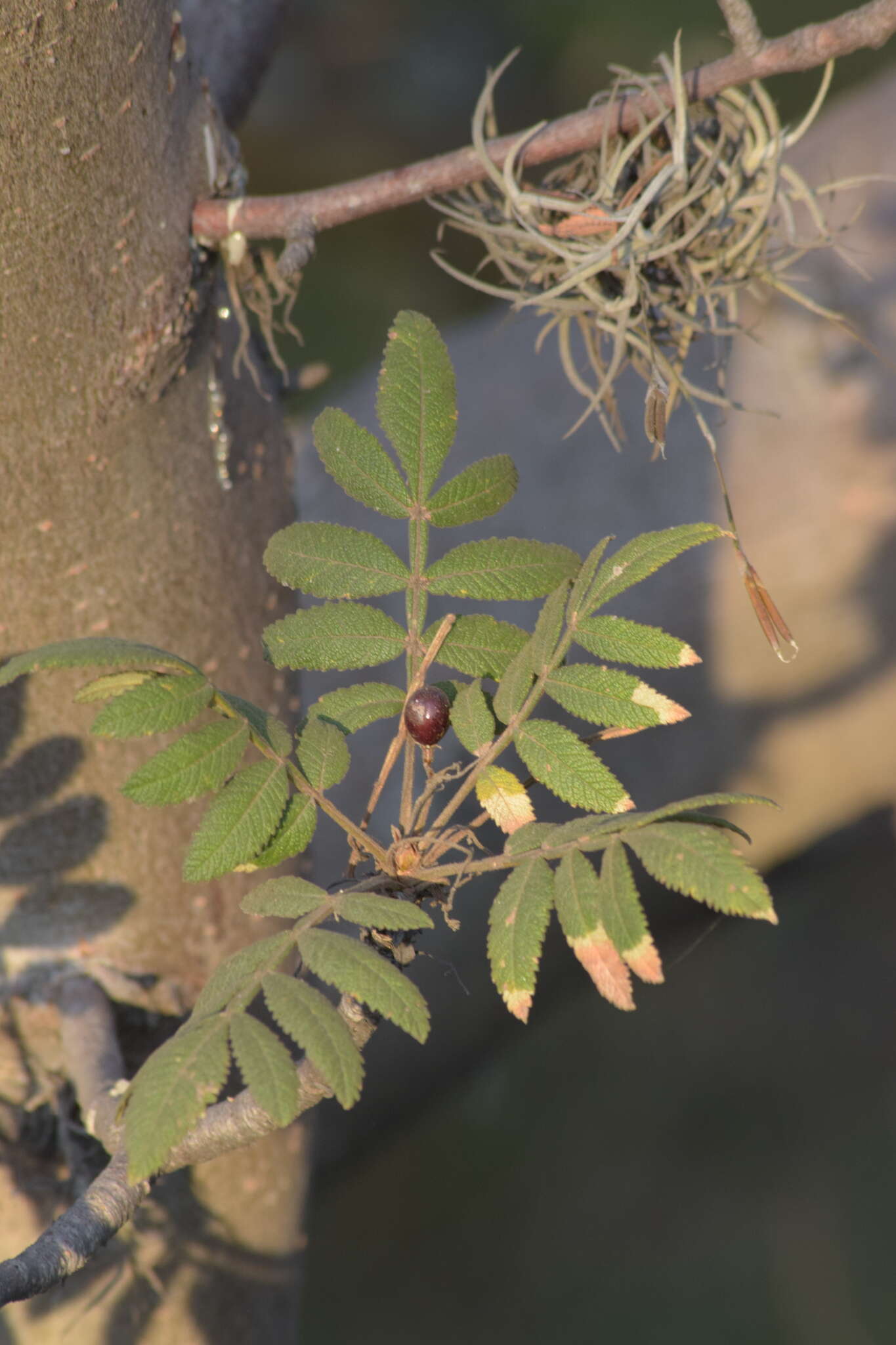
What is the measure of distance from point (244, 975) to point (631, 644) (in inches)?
5.7

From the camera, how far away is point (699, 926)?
1.29 metres

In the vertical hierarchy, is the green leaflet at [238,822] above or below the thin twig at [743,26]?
below

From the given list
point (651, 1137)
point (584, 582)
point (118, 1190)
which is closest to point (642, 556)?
point (584, 582)

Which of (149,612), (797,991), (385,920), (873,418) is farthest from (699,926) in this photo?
(385,920)

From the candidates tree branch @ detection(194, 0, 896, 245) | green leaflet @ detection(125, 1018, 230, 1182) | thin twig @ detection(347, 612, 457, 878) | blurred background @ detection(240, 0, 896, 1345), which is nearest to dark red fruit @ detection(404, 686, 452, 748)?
thin twig @ detection(347, 612, 457, 878)

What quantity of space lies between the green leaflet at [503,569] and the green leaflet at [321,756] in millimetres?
66

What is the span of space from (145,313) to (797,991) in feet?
4.25

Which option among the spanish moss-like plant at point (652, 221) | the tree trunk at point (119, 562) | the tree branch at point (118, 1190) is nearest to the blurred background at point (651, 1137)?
the tree trunk at point (119, 562)

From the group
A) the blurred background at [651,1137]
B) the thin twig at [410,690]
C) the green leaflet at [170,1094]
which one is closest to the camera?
the green leaflet at [170,1094]

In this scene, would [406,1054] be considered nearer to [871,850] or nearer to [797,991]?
[797,991]

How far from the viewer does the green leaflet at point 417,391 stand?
372 mm

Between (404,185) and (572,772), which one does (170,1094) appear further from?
(404,185)

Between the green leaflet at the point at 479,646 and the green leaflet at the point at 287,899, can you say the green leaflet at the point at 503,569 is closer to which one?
the green leaflet at the point at 479,646

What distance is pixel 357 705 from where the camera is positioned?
0.38m
